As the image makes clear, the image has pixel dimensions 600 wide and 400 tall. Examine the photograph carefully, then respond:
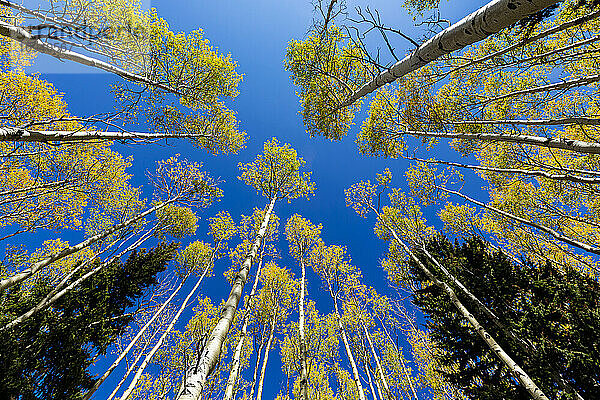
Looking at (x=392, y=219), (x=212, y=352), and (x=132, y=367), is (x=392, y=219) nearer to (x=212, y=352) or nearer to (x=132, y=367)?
(x=212, y=352)

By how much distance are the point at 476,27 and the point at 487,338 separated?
6.38 m

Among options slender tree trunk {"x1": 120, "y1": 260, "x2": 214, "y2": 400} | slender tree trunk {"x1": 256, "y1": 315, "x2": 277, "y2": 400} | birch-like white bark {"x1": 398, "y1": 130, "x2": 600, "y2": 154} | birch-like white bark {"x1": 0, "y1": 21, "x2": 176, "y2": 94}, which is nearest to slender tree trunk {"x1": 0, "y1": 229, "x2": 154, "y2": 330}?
slender tree trunk {"x1": 120, "y1": 260, "x2": 214, "y2": 400}

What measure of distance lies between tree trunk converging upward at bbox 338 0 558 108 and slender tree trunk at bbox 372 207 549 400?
5994 millimetres

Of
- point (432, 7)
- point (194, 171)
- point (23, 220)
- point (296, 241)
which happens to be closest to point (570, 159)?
point (432, 7)

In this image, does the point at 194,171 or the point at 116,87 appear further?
the point at 194,171

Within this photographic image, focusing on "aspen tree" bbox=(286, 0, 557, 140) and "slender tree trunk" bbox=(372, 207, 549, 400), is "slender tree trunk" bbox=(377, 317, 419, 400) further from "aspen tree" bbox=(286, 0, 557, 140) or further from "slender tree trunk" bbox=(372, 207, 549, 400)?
"aspen tree" bbox=(286, 0, 557, 140)

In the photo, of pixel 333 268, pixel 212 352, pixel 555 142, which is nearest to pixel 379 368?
pixel 333 268

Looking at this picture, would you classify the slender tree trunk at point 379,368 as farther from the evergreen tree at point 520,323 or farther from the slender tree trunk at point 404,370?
the evergreen tree at point 520,323

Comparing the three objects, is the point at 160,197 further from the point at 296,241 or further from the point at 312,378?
the point at 312,378

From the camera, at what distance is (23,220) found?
741 cm

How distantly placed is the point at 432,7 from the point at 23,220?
46.3 ft

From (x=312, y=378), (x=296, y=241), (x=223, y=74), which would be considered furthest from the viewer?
(x=296, y=241)

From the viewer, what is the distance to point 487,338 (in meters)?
5.00

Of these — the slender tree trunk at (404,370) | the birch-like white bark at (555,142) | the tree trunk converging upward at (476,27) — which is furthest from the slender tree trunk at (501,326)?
the tree trunk converging upward at (476,27)
